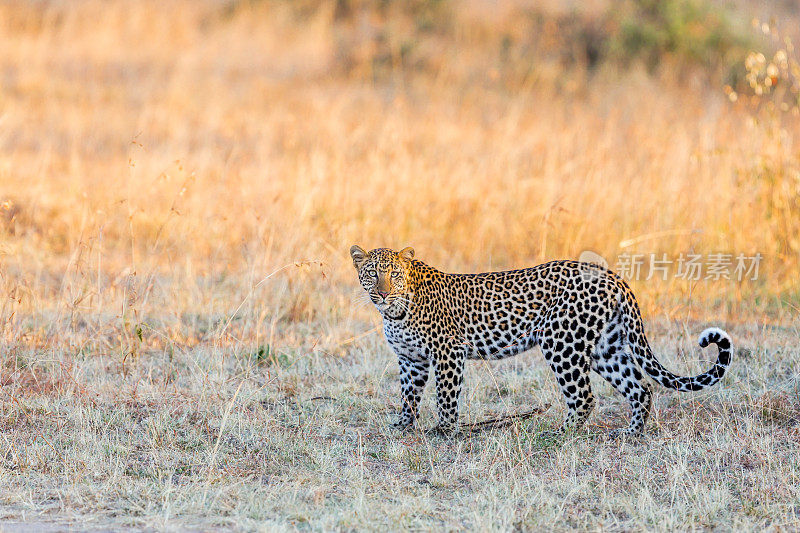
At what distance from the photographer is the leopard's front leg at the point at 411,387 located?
6363 mm

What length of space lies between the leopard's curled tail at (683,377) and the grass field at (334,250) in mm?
349

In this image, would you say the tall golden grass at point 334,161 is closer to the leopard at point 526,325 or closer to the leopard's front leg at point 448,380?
the leopard at point 526,325

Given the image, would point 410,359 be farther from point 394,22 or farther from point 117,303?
point 394,22

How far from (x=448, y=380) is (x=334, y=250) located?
9.94 feet

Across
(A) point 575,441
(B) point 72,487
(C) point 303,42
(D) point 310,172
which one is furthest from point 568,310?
(C) point 303,42

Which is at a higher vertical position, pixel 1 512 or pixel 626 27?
pixel 626 27

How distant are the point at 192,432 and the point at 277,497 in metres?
1.14

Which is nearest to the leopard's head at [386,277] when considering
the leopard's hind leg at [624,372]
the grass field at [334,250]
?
the grass field at [334,250]

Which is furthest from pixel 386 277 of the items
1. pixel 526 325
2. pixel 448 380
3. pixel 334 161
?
pixel 334 161

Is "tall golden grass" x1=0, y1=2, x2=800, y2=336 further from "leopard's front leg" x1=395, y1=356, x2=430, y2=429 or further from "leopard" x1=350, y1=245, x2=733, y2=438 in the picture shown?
"leopard's front leg" x1=395, y1=356, x2=430, y2=429

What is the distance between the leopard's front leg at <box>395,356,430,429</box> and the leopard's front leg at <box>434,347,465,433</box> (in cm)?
22

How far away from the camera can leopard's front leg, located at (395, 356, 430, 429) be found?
6.36 meters

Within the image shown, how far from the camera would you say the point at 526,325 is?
242 inches

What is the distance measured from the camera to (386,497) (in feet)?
17.2
